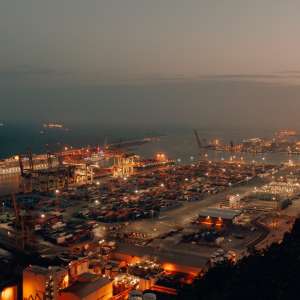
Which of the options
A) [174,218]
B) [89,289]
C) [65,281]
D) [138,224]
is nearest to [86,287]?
[89,289]

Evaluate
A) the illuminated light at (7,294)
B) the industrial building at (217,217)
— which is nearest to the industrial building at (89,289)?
the illuminated light at (7,294)

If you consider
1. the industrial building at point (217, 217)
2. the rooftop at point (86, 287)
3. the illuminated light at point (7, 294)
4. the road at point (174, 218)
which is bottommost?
the road at point (174, 218)

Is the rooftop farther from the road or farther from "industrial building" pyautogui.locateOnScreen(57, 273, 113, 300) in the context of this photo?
the road

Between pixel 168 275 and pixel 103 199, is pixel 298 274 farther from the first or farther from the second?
pixel 103 199

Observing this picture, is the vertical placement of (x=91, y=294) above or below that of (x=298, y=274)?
below

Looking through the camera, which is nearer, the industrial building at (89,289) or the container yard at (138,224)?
the industrial building at (89,289)

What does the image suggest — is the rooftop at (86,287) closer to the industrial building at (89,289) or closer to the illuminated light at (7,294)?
the industrial building at (89,289)

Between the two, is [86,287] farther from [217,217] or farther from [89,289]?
[217,217]

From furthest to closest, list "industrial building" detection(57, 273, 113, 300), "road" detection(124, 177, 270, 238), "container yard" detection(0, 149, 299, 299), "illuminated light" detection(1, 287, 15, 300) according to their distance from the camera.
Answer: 1. "road" detection(124, 177, 270, 238)
2. "container yard" detection(0, 149, 299, 299)
3. "illuminated light" detection(1, 287, 15, 300)
4. "industrial building" detection(57, 273, 113, 300)

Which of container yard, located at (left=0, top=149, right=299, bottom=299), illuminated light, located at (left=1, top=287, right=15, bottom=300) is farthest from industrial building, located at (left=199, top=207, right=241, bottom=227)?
illuminated light, located at (left=1, top=287, right=15, bottom=300)

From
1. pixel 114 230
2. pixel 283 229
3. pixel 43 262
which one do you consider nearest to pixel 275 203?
pixel 283 229

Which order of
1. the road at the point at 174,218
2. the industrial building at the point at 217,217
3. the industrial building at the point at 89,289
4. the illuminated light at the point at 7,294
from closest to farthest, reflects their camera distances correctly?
the industrial building at the point at 89,289 < the illuminated light at the point at 7,294 < the road at the point at 174,218 < the industrial building at the point at 217,217
